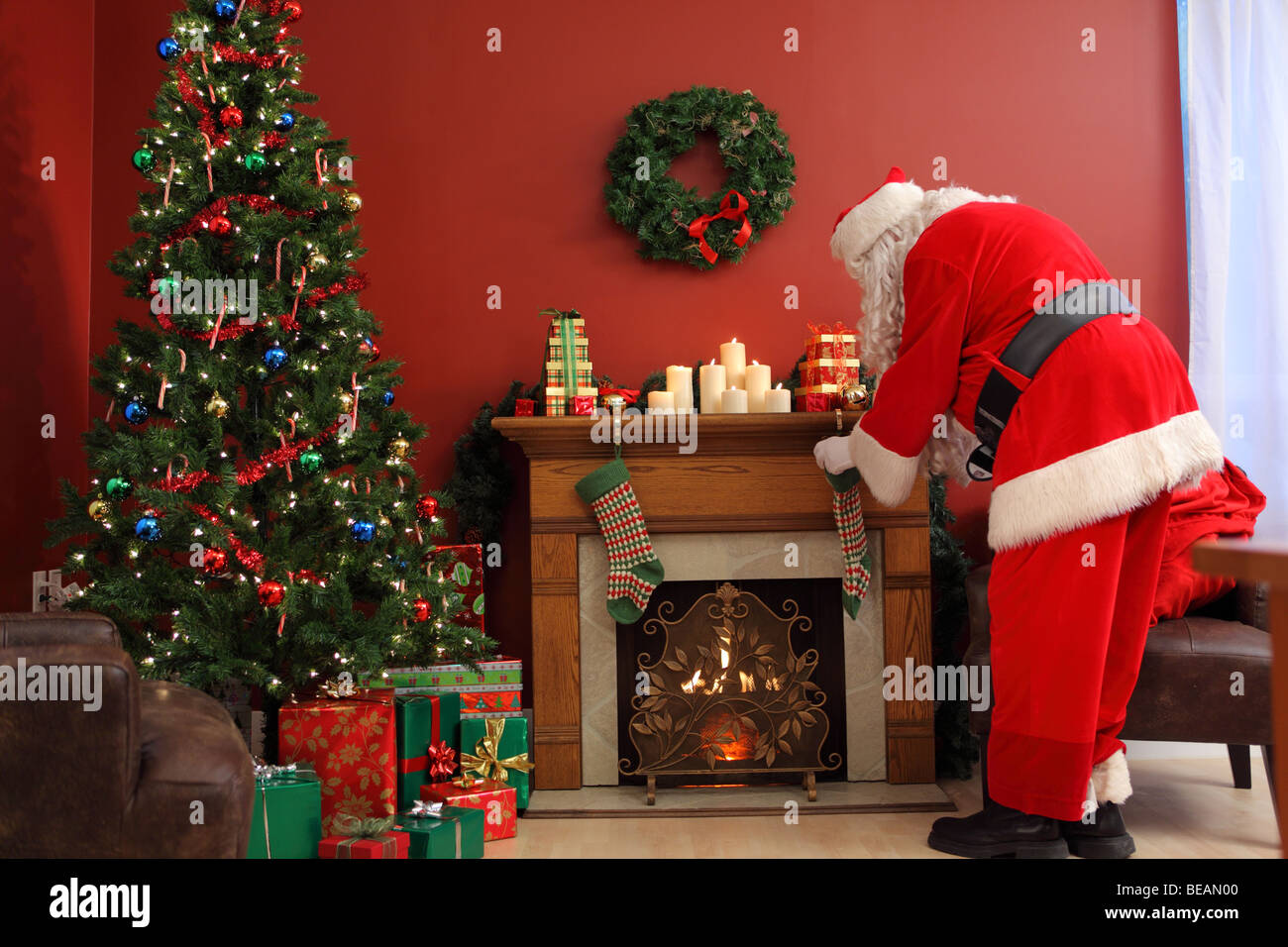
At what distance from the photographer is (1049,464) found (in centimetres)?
249

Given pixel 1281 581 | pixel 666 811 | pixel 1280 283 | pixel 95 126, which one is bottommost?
pixel 666 811

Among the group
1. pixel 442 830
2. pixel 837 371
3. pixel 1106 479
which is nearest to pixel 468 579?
pixel 442 830

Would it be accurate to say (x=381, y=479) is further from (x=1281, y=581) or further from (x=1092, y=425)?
(x=1281, y=581)

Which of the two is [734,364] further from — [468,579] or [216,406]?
[216,406]

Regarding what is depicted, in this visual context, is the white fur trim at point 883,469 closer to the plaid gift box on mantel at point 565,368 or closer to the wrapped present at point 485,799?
the plaid gift box on mantel at point 565,368

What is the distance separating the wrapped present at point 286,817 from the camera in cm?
242

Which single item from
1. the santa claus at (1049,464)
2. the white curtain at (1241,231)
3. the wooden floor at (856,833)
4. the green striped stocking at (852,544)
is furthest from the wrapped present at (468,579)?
the white curtain at (1241,231)

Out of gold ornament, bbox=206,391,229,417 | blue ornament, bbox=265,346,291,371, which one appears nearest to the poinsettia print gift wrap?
gold ornament, bbox=206,391,229,417

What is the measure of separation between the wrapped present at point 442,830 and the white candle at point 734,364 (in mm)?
1604

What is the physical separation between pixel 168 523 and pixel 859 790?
87.8 inches

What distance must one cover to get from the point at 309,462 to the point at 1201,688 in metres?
2.52
